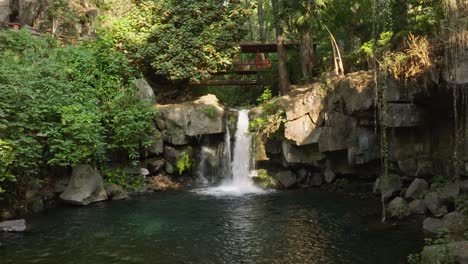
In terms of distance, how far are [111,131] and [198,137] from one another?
4.68m

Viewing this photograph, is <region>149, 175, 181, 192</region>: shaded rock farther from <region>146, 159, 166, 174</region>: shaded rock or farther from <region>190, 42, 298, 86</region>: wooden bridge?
<region>190, 42, 298, 86</region>: wooden bridge

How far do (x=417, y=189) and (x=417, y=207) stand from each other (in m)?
1.31

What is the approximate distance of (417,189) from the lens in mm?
14984

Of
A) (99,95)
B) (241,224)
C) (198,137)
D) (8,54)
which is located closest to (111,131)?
(99,95)

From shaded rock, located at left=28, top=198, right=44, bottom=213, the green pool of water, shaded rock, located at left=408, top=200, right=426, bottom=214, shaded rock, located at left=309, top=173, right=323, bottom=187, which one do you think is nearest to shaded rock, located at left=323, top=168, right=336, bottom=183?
shaded rock, located at left=309, top=173, right=323, bottom=187

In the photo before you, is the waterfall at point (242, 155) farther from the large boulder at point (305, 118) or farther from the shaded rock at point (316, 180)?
the shaded rock at point (316, 180)

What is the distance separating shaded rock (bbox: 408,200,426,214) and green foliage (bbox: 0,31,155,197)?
1243 cm

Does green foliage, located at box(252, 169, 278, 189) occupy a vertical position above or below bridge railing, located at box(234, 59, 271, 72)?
below

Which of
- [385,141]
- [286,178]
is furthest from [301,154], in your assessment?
[385,141]

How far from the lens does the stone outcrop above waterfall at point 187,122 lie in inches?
850

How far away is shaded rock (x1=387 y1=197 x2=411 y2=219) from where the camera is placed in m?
13.4

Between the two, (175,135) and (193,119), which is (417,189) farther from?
(175,135)

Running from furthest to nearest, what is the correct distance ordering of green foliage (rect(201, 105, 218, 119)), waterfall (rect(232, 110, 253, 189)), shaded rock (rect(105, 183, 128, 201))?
green foliage (rect(201, 105, 218, 119)) < waterfall (rect(232, 110, 253, 189)) < shaded rock (rect(105, 183, 128, 201))

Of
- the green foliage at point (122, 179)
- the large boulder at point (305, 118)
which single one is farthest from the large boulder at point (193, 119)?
the large boulder at point (305, 118)
